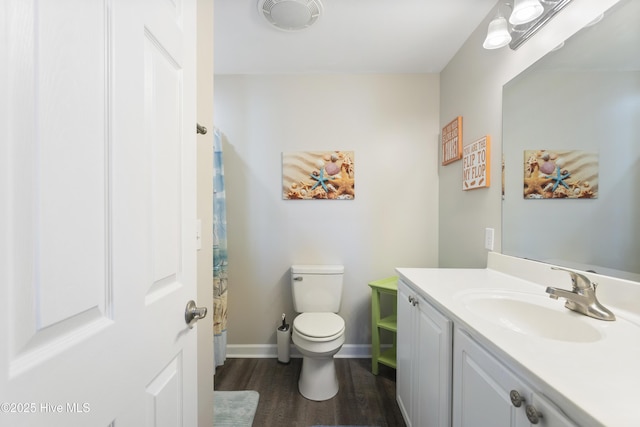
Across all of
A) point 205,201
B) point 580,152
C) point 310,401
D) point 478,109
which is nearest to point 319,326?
point 310,401

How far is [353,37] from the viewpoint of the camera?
159cm

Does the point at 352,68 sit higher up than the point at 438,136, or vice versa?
the point at 352,68

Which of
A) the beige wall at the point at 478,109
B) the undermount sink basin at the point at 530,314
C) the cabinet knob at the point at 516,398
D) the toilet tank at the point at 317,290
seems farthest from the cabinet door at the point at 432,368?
the toilet tank at the point at 317,290

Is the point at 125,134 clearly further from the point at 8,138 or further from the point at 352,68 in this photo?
the point at 352,68

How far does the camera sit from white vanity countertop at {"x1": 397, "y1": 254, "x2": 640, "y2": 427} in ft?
1.44

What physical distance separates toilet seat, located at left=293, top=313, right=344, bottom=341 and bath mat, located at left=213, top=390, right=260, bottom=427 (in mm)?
515

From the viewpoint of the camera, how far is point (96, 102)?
42cm

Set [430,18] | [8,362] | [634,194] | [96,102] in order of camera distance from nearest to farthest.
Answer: [8,362] < [96,102] < [634,194] < [430,18]

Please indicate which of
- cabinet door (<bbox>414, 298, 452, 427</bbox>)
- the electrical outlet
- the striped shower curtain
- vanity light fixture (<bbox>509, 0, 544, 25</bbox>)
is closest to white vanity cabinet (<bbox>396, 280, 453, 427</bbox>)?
cabinet door (<bbox>414, 298, 452, 427</bbox>)

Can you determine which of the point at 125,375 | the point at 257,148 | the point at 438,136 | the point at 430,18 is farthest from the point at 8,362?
the point at 438,136

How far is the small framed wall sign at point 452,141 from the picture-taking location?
167cm

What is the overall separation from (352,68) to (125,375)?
7.22ft

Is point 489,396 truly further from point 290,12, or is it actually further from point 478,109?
point 290,12

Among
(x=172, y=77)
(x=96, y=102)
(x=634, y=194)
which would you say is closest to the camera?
(x=96, y=102)
